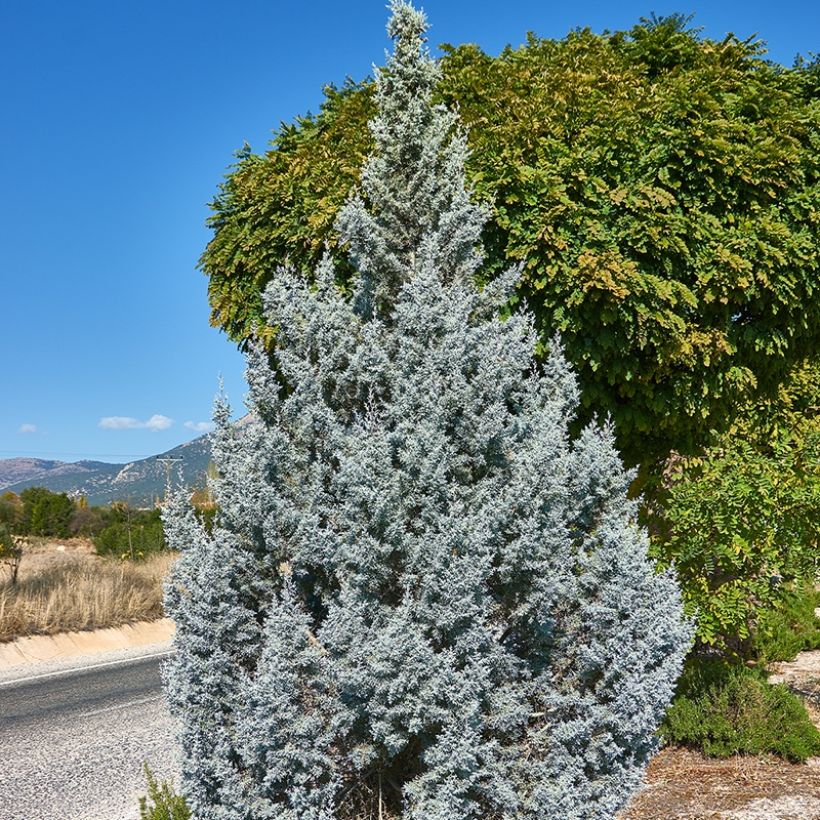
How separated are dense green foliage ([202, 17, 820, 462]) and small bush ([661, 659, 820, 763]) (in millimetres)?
2303

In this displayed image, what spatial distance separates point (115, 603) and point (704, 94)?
12893mm

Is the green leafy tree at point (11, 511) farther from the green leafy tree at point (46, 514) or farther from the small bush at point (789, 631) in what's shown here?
the small bush at point (789, 631)

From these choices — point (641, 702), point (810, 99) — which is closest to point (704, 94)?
point (810, 99)

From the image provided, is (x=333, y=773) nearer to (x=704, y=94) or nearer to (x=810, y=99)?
(x=704, y=94)

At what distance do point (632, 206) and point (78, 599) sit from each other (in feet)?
40.0

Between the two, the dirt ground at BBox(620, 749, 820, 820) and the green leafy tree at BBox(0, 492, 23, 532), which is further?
the green leafy tree at BBox(0, 492, 23, 532)

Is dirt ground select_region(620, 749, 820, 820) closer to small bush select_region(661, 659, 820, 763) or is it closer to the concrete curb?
small bush select_region(661, 659, 820, 763)

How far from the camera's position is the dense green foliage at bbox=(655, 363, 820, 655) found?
6266 mm

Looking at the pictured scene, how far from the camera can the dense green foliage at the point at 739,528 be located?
6266 mm

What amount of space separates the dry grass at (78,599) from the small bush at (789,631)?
1076cm

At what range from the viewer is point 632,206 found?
17.5ft

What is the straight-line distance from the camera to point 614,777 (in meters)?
3.77

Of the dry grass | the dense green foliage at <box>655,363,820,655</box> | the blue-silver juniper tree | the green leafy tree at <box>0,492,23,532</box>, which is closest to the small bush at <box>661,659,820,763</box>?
the dense green foliage at <box>655,363,820,655</box>

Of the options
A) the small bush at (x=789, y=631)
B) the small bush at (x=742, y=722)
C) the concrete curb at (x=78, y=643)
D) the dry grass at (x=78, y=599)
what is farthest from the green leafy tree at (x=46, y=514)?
the small bush at (x=742, y=722)
